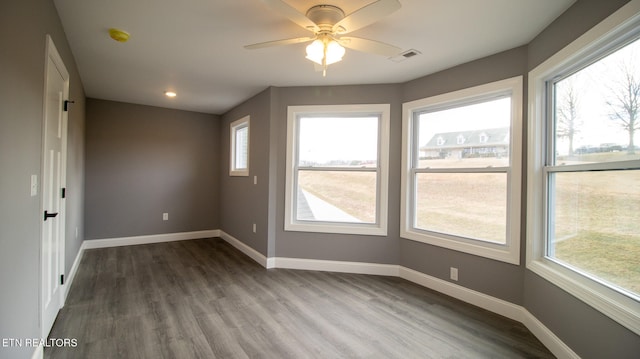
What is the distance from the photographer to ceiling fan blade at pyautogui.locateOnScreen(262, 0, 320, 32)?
1.60 meters

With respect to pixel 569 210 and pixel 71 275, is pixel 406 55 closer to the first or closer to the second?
pixel 569 210

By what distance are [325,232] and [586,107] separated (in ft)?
9.03

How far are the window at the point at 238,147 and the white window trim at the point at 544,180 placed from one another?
3800mm

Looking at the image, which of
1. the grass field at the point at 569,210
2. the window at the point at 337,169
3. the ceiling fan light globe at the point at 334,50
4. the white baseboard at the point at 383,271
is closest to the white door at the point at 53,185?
the white baseboard at the point at 383,271

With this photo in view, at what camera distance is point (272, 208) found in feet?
12.8

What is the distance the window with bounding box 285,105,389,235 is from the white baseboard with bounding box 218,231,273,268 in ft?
1.79

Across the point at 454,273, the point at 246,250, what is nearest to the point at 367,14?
the point at 454,273

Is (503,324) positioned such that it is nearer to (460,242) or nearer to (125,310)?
(460,242)

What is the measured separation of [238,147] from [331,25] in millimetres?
3569

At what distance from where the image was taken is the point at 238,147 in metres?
5.18

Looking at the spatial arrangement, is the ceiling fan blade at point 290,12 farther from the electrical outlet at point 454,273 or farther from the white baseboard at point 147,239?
the white baseboard at point 147,239

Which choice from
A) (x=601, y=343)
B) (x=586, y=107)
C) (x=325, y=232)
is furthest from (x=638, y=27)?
(x=325, y=232)

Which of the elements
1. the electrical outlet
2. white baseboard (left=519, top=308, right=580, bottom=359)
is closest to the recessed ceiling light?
the electrical outlet

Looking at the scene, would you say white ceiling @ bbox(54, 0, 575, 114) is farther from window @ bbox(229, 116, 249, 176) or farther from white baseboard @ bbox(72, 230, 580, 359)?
white baseboard @ bbox(72, 230, 580, 359)
